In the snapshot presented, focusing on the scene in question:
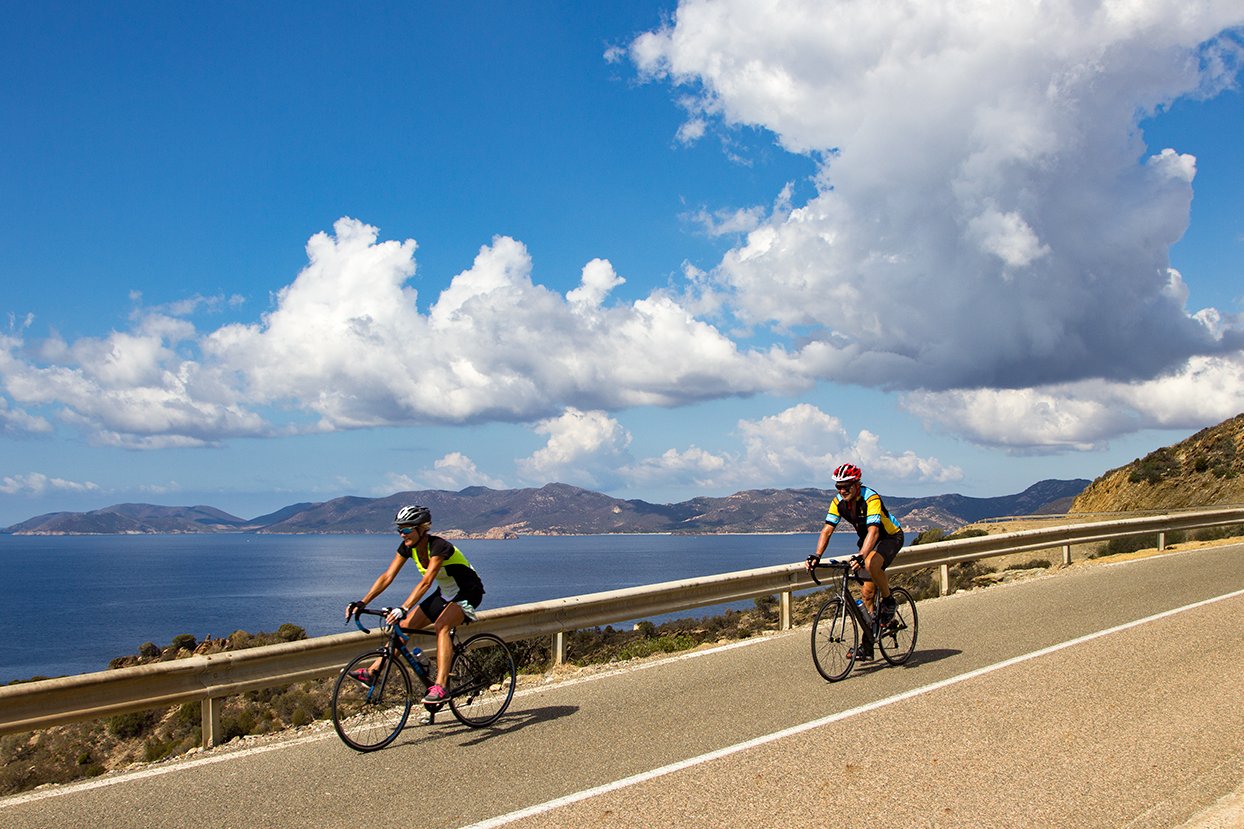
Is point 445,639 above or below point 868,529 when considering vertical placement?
below

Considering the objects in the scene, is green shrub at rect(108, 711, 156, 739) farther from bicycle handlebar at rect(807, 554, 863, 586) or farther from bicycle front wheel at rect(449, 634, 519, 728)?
bicycle handlebar at rect(807, 554, 863, 586)

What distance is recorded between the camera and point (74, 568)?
182 m

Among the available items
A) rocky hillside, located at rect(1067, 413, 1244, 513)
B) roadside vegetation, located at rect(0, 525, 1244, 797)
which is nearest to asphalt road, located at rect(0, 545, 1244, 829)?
roadside vegetation, located at rect(0, 525, 1244, 797)

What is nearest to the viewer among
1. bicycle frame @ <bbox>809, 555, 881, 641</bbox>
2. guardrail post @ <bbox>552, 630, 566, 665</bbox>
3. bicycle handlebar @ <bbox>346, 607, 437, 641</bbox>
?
bicycle handlebar @ <bbox>346, 607, 437, 641</bbox>

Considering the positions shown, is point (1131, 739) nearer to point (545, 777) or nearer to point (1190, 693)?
point (1190, 693)

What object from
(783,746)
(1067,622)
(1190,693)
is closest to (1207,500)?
(1067,622)

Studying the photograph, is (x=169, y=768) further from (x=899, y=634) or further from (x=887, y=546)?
(x=899, y=634)

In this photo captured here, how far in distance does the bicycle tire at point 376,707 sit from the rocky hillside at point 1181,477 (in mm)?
42565

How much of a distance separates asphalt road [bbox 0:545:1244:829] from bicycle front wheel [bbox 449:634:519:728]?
0.64 ft

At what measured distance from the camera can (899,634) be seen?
9969mm

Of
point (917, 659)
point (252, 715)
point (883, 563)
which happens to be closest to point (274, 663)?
point (252, 715)

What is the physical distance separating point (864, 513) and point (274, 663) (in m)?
5.67

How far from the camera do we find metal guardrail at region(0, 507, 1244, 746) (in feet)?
23.5

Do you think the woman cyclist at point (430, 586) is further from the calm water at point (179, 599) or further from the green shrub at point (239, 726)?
the calm water at point (179, 599)
